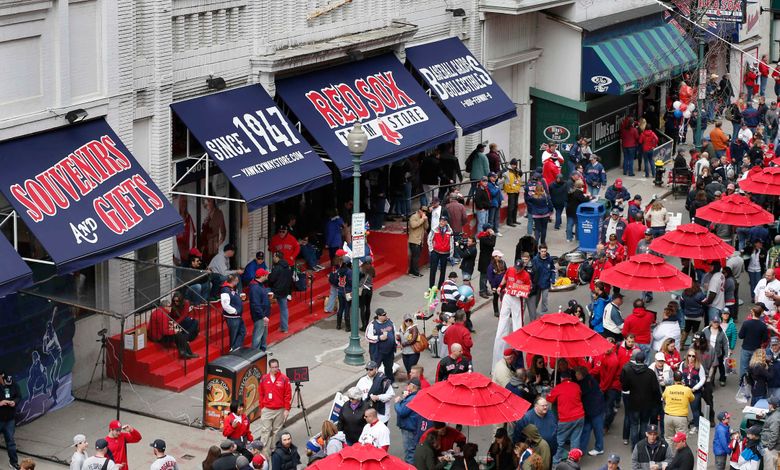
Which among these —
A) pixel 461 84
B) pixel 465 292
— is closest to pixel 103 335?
pixel 465 292

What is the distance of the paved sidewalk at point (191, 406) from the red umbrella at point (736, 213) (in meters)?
3.97

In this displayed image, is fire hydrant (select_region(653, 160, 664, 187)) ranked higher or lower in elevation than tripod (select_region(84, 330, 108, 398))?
lower

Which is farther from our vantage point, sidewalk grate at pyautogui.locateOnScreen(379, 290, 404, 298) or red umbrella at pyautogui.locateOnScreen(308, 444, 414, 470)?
sidewalk grate at pyautogui.locateOnScreen(379, 290, 404, 298)

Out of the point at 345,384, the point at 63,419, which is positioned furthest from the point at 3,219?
the point at 345,384

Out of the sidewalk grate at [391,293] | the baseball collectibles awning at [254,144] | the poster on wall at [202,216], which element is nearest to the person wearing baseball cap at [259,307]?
the baseball collectibles awning at [254,144]

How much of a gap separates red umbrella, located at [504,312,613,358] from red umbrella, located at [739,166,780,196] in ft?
38.0

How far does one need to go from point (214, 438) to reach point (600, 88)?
2241 cm

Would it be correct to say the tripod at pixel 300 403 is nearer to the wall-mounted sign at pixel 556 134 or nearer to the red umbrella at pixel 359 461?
the red umbrella at pixel 359 461

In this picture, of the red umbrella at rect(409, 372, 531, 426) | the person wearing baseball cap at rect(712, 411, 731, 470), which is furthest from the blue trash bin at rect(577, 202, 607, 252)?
the red umbrella at rect(409, 372, 531, 426)

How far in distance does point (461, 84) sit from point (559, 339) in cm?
1555

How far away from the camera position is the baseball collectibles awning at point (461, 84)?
36.9 m

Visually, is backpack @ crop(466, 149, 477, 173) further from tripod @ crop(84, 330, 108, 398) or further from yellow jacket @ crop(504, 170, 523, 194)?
tripod @ crop(84, 330, 108, 398)

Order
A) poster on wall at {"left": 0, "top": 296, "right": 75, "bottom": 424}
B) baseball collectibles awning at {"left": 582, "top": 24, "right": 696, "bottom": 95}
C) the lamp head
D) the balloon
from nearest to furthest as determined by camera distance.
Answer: poster on wall at {"left": 0, "top": 296, "right": 75, "bottom": 424}
the lamp head
the balloon
baseball collectibles awning at {"left": 582, "top": 24, "right": 696, "bottom": 95}

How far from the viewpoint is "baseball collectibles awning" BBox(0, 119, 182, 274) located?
24.1 meters
